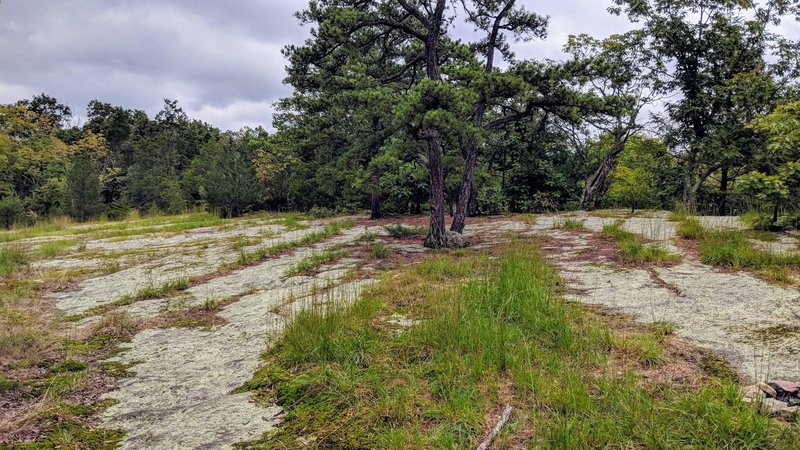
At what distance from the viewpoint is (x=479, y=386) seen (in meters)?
2.70

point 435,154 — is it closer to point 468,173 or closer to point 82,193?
point 468,173

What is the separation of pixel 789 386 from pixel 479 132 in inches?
275

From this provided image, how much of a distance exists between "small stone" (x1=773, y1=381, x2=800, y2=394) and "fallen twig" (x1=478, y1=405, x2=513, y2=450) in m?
1.63

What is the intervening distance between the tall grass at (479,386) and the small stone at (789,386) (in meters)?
0.32

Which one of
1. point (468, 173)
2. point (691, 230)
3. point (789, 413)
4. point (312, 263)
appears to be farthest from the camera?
point (468, 173)

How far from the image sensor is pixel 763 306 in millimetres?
4219

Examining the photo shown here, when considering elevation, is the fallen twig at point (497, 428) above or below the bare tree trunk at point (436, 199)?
below

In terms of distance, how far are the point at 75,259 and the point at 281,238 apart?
4.82 m

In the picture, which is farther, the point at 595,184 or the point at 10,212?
the point at 10,212

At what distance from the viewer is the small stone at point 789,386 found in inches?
94.9

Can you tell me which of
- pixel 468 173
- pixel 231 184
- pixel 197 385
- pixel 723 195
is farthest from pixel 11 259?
pixel 723 195

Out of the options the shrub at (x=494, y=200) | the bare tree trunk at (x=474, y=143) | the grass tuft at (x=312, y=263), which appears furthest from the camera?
the shrub at (x=494, y=200)

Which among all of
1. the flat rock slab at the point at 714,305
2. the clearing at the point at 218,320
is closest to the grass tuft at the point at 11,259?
the clearing at the point at 218,320

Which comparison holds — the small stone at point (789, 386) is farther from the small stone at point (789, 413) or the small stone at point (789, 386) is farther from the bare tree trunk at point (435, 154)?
the bare tree trunk at point (435, 154)
